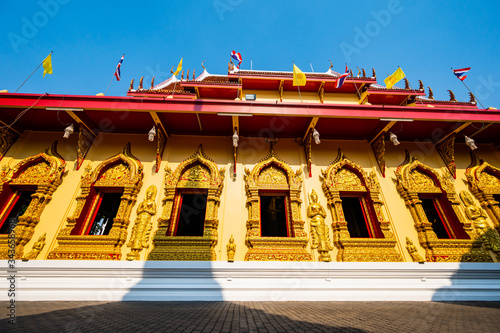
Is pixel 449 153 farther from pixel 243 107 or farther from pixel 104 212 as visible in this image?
pixel 104 212

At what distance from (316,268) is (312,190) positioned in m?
1.94

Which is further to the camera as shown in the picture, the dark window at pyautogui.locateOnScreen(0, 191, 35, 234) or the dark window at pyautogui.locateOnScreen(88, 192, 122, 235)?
the dark window at pyautogui.locateOnScreen(88, 192, 122, 235)

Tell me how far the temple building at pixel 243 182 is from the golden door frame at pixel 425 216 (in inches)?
1.4

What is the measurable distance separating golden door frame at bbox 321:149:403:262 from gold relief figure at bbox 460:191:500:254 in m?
2.25

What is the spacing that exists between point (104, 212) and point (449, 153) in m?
Result: 10.5

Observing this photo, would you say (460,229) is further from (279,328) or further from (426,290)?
(279,328)

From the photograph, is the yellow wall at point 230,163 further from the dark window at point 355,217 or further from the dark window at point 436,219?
the dark window at point 436,219

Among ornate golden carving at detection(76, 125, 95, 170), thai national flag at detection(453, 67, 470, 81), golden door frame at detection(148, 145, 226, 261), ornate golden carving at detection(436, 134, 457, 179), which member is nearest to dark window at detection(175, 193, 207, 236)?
golden door frame at detection(148, 145, 226, 261)

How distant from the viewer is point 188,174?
19.2ft

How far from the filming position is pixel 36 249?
4.50m

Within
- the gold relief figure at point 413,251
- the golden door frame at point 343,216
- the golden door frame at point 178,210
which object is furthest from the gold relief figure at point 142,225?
the gold relief figure at point 413,251

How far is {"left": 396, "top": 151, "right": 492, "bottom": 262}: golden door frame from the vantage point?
4863 mm

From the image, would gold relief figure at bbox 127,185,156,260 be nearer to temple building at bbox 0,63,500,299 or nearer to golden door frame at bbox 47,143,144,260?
temple building at bbox 0,63,500,299

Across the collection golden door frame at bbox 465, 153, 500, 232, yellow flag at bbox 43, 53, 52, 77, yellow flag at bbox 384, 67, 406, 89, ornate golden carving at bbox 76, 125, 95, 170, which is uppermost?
yellow flag at bbox 384, 67, 406, 89
